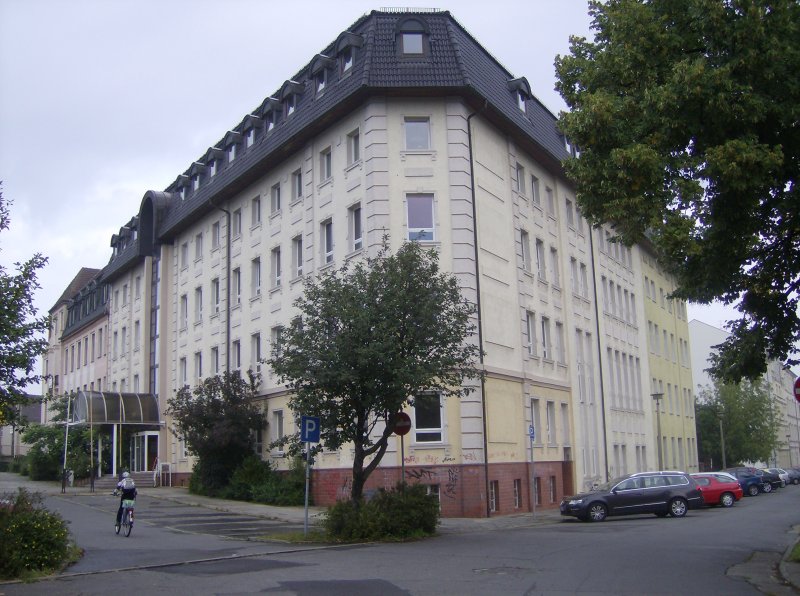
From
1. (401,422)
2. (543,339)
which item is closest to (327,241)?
(543,339)

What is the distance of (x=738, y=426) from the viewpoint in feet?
217

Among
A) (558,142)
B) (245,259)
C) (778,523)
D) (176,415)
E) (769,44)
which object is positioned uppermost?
(558,142)

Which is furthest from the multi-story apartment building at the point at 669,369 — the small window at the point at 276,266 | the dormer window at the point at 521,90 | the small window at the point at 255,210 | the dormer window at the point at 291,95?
the dormer window at the point at 291,95

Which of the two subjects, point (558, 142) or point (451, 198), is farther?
point (558, 142)

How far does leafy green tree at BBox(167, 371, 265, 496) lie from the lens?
32094 millimetres

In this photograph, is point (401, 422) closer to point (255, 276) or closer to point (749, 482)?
point (255, 276)

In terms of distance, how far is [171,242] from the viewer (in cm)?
4438

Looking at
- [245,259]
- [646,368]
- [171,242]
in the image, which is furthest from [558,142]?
[171,242]

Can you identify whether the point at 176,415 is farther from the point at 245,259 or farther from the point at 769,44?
the point at 769,44

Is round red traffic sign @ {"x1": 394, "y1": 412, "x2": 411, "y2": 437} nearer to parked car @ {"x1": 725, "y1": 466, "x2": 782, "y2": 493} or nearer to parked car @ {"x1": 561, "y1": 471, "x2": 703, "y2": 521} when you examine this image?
parked car @ {"x1": 561, "y1": 471, "x2": 703, "y2": 521}

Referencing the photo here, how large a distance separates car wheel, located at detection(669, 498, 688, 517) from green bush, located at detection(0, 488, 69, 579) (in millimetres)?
19229

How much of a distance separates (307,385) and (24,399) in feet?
21.2

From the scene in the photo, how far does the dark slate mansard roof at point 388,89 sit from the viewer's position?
90.7 feet

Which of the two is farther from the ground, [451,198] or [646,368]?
[451,198]
